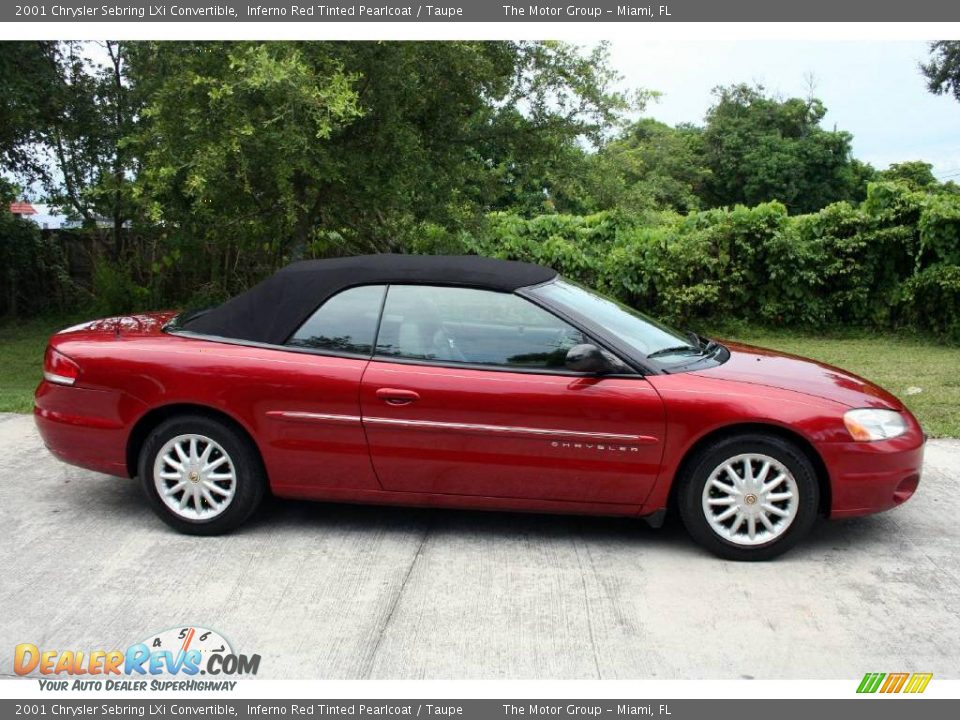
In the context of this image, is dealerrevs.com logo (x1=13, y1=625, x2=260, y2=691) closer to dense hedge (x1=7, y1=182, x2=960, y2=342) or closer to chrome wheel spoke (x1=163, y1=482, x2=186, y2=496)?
chrome wheel spoke (x1=163, y1=482, x2=186, y2=496)

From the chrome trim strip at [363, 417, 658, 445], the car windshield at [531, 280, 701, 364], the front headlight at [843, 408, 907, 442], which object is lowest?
the chrome trim strip at [363, 417, 658, 445]

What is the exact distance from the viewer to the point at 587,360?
4.45 m

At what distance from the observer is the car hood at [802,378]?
15.0ft

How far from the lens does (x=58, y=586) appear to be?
4211 millimetres

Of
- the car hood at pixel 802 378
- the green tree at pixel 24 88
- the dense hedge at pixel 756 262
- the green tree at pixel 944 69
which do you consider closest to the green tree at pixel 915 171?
the green tree at pixel 944 69

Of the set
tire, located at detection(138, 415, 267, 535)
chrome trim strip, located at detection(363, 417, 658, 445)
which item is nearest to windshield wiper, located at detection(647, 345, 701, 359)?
chrome trim strip, located at detection(363, 417, 658, 445)

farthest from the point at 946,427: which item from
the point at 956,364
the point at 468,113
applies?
the point at 468,113

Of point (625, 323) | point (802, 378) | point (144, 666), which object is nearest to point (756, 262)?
point (625, 323)

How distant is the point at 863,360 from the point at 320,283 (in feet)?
26.1

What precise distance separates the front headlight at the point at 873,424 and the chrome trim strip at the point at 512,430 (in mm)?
938

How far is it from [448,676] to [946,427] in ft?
17.2

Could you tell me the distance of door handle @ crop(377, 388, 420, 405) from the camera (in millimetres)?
4559

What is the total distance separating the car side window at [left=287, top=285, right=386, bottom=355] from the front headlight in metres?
2.35
